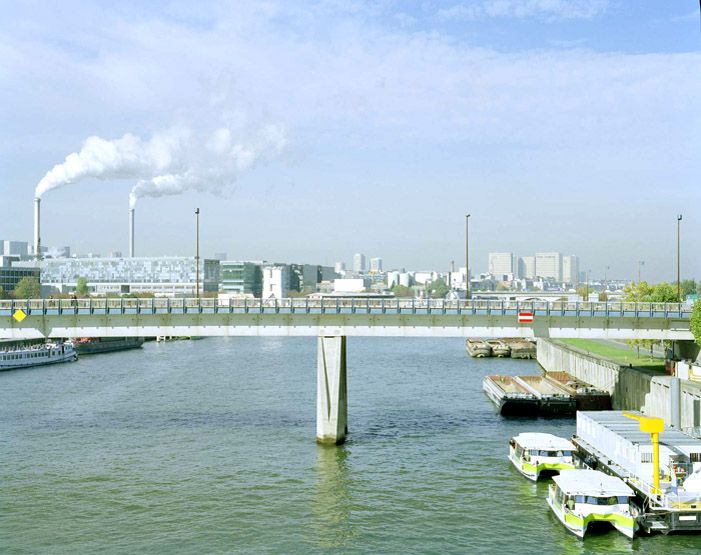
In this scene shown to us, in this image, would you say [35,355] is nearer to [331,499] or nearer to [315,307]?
[315,307]

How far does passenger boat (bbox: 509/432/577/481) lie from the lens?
136ft

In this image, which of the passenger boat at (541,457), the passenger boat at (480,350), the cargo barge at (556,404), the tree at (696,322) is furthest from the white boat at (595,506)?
the passenger boat at (480,350)

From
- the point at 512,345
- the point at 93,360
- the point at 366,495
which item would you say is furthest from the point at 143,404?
the point at 512,345

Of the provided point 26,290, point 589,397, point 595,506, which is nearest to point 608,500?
point 595,506

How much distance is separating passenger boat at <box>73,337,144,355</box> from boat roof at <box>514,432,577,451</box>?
3529 inches

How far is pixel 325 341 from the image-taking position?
51375 mm

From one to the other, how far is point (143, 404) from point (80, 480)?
24.7 meters

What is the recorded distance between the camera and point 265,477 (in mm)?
42188

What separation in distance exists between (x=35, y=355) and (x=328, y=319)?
6420 cm

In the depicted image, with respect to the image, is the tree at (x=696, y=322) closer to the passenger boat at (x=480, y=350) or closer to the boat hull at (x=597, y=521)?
the boat hull at (x=597, y=521)

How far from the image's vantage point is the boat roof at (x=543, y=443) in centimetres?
4244

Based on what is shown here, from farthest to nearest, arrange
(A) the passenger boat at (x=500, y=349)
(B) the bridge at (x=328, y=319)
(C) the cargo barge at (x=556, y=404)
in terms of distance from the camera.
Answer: (A) the passenger boat at (x=500, y=349) < (C) the cargo barge at (x=556, y=404) < (B) the bridge at (x=328, y=319)

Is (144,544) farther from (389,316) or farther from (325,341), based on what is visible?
(389,316)

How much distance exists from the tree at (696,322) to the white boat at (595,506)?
19.5 metres
